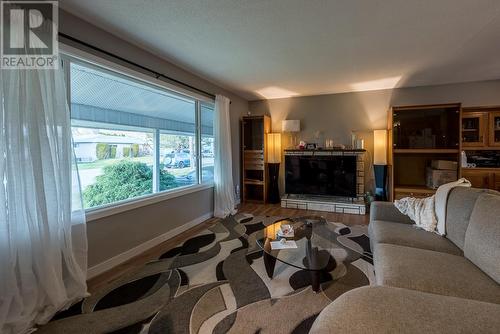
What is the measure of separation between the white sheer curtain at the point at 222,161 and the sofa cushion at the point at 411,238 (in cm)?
258

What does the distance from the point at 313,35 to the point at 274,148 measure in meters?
2.87

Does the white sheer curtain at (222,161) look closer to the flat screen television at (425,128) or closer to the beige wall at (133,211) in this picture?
the beige wall at (133,211)

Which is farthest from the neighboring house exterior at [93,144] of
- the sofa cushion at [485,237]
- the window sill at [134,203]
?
the sofa cushion at [485,237]

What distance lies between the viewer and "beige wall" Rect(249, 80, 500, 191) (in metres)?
4.20

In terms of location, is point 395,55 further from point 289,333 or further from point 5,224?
point 5,224

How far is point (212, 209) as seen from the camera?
4.23 m

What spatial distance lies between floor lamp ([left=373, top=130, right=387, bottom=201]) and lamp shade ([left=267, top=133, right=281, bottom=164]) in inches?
71.6

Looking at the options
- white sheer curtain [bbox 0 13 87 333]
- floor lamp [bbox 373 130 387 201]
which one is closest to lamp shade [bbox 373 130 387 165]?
floor lamp [bbox 373 130 387 201]

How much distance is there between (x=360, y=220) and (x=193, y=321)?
317 cm

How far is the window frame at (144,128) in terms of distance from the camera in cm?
209

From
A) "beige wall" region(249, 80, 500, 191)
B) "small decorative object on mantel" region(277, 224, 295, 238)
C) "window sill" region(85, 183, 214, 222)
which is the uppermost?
"beige wall" region(249, 80, 500, 191)

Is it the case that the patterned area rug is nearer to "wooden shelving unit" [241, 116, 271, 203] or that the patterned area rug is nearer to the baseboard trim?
the baseboard trim

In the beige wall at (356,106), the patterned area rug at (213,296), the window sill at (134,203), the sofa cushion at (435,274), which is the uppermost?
the beige wall at (356,106)

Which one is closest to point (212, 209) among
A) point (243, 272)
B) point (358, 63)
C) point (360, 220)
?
point (243, 272)
